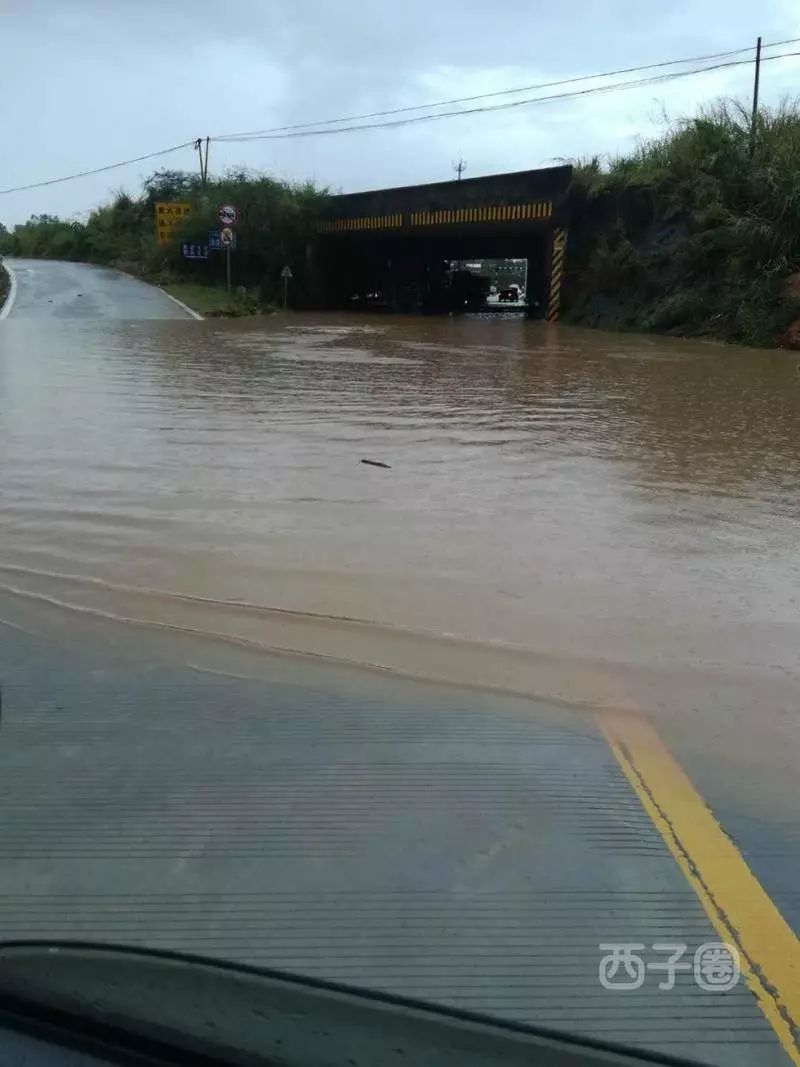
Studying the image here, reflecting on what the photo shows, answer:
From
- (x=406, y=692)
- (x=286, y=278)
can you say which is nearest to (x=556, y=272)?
(x=286, y=278)

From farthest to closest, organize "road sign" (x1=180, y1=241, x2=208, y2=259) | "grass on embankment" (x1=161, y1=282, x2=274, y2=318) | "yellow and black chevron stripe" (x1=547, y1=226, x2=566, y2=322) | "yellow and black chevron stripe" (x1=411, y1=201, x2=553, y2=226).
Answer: "road sign" (x1=180, y1=241, x2=208, y2=259) < "grass on embankment" (x1=161, y1=282, x2=274, y2=318) < "yellow and black chevron stripe" (x1=411, y1=201, x2=553, y2=226) < "yellow and black chevron stripe" (x1=547, y1=226, x2=566, y2=322)

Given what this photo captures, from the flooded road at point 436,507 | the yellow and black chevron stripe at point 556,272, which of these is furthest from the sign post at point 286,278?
the flooded road at point 436,507

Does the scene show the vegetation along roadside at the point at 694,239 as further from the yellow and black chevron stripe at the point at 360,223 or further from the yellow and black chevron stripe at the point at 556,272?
the yellow and black chevron stripe at the point at 360,223

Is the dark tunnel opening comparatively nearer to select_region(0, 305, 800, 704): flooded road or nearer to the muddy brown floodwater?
select_region(0, 305, 800, 704): flooded road

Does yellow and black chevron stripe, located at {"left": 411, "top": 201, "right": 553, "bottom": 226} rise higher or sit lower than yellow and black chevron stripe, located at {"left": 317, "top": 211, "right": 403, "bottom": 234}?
lower

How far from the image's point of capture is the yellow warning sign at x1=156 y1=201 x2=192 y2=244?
126ft

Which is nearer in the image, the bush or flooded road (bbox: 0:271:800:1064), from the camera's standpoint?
flooded road (bbox: 0:271:800:1064)

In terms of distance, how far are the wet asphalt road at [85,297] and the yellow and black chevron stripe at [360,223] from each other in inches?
272

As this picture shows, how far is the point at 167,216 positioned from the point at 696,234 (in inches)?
935

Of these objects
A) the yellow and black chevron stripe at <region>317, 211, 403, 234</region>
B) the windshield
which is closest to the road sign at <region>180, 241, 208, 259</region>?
the yellow and black chevron stripe at <region>317, 211, 403, 234</region>

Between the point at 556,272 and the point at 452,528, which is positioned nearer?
the point at 452,528

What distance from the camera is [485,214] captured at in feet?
91.1

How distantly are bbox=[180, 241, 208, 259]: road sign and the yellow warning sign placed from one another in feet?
8.47

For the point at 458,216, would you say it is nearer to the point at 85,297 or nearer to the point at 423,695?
the point at 85,297
